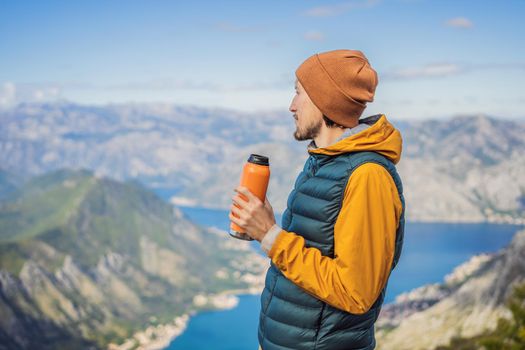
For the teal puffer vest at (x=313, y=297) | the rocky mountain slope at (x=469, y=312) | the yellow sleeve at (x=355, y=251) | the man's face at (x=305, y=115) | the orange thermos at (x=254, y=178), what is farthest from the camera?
the rocky mountain slope at (x=469, y=312)

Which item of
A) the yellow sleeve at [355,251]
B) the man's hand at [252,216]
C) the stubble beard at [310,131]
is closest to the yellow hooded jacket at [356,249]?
the yellow sleeve at [355,251]

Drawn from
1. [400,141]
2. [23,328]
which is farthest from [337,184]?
[23,328]

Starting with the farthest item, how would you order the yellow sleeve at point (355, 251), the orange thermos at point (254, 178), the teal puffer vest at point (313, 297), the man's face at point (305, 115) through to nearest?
the man's face at point (305, 115), the orange thermos at point (254, 178), the teal puffer vest at point (313, 297), the yellow sleeve at point (355, 251)

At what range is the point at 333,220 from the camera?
355 centimetres

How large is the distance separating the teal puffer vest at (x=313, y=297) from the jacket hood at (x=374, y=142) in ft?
0.16

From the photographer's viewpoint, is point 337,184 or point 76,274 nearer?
point 337,184

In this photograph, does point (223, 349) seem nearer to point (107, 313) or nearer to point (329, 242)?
point (107, 313)

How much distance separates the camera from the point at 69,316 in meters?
173

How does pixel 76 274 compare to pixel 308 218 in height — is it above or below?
below

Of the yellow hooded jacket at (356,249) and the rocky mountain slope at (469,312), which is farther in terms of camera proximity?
the rocky mountain slope at (469,312)

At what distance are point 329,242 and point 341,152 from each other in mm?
601

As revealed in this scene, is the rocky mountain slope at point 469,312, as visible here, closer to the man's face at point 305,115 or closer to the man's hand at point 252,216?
the man's face at point 305,115

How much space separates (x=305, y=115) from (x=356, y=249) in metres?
1.10

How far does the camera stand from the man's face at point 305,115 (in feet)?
12.7
